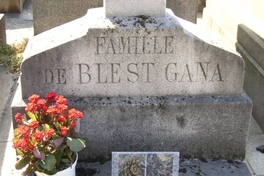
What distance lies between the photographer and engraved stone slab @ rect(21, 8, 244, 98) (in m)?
3.85

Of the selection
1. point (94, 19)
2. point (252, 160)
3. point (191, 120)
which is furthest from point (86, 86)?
point (252, 160)

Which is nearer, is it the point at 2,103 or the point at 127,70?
the point at 127,70

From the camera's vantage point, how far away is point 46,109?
3438 millimetres

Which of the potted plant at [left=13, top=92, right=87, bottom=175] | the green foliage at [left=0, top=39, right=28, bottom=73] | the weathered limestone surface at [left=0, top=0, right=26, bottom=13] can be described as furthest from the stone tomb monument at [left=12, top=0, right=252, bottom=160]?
the weathered limestone surface at [left=0, top=0, right=26, bottom=13]

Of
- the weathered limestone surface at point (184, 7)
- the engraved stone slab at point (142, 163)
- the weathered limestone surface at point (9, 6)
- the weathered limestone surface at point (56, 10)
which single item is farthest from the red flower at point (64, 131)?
the weathered limestone surface at point (9, 6)

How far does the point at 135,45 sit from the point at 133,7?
37 cm

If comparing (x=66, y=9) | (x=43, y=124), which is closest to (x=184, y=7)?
(x=66, y=9)

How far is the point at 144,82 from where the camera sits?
402cm

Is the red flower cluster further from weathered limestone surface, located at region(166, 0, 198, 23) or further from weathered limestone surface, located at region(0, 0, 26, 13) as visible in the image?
weathered limestone surface, located at region(0, 0, 26, 13)

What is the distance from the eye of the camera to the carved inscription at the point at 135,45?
3855mm

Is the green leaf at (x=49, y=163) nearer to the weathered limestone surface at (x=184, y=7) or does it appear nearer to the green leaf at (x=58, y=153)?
the green leaf at (x=58, y=153)

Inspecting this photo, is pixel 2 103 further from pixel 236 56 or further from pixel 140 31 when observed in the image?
pixel 236 56

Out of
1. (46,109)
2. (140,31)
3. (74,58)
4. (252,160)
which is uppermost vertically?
(140,31)

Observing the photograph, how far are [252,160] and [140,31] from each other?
171cm
